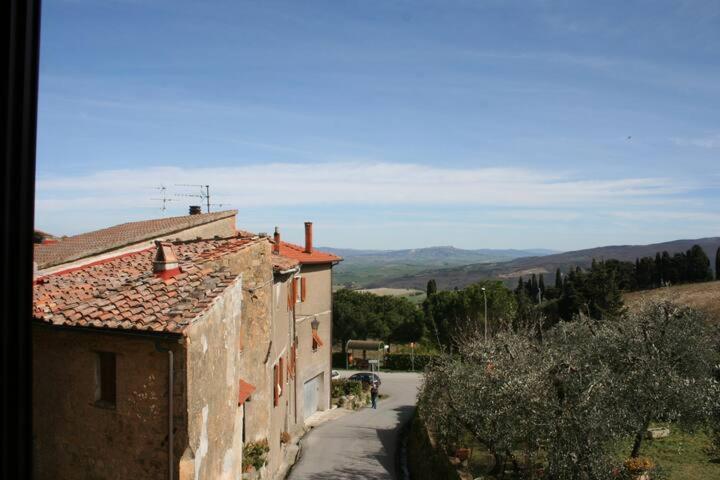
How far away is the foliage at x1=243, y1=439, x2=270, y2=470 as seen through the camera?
14.6 metres

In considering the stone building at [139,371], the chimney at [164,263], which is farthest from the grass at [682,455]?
the chimney at [164,263]

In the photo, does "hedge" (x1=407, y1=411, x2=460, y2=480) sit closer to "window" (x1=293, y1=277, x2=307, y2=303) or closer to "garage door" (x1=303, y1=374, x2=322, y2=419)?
"garage door" (x1=303, y1=374, x2=322, y2=419)

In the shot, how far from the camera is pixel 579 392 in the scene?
12164 mm

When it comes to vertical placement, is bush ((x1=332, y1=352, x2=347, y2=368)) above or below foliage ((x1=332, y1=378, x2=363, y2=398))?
below

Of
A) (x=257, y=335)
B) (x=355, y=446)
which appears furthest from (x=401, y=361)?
(x=257, y=335)

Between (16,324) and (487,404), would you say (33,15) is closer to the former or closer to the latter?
(16,324)

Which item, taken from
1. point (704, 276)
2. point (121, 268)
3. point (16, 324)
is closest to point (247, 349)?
point (121, 268)

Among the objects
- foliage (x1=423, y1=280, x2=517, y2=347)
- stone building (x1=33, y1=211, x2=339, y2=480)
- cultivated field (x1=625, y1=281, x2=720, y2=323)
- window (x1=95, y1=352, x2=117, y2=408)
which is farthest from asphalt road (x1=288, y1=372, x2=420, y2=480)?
cultivated field (x1=625, y1=281, x2=720, y2=323)

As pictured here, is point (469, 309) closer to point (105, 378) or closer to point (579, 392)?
point (579, 392)

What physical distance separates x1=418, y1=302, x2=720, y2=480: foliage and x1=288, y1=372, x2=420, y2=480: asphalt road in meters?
2.58

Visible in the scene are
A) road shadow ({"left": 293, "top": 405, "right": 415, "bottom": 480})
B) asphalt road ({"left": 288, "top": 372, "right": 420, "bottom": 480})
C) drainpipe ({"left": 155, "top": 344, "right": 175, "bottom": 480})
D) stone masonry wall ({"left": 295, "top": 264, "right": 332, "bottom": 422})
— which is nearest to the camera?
drainpipe ({"left": 155, "top": 344, "right": 175, "bottom": 480})

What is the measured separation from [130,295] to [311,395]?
21618 mm

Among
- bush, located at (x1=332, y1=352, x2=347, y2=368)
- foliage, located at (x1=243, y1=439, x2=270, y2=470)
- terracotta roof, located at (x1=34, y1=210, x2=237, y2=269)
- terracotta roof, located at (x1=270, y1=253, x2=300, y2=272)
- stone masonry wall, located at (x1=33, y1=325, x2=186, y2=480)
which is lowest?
bush, located at (x1=332, y1=352, x2=347, y2=368)

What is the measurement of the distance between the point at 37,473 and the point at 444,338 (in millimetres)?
47339
